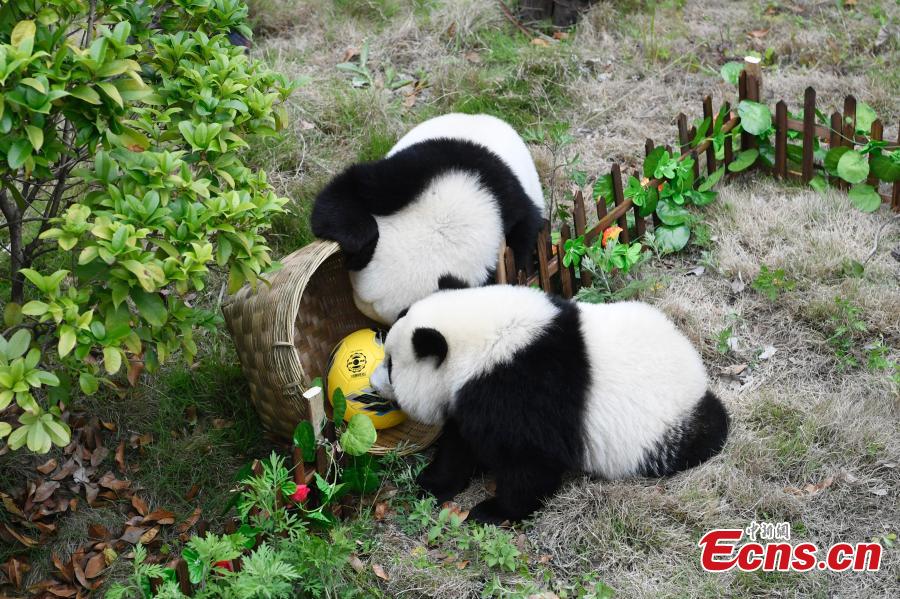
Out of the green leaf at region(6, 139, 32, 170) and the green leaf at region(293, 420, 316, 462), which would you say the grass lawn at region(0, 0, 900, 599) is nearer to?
the green leaf at region(293, 420, 316, 462)

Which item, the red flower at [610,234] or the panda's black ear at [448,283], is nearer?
the panda's black ear at [448,283]

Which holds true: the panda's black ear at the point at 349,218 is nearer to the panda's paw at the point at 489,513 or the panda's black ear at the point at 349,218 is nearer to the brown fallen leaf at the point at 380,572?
the panda's paw at the point at 489,513

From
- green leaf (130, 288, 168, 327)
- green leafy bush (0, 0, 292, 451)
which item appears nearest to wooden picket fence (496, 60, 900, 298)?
green leafy bush (0, 0, 292, 451)

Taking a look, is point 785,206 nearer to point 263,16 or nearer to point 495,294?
point 495,294

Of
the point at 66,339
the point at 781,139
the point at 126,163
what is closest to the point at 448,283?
the point at 126,163

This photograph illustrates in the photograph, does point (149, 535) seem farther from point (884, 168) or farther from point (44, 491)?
point (884, 168)

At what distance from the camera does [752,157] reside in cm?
466

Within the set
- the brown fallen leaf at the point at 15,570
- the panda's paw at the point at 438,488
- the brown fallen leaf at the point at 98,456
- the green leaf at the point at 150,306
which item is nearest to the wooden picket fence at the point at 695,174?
the panda's paw at the point at 438,488

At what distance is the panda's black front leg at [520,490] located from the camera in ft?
9.99

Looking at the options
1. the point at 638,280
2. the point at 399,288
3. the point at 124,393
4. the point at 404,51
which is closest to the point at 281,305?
the point at 399,288

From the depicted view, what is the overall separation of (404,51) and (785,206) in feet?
9.59

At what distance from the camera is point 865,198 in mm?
4328

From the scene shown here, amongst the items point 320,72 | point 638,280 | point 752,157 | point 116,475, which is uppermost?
point 320,72

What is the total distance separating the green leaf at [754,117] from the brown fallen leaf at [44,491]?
3836mm
